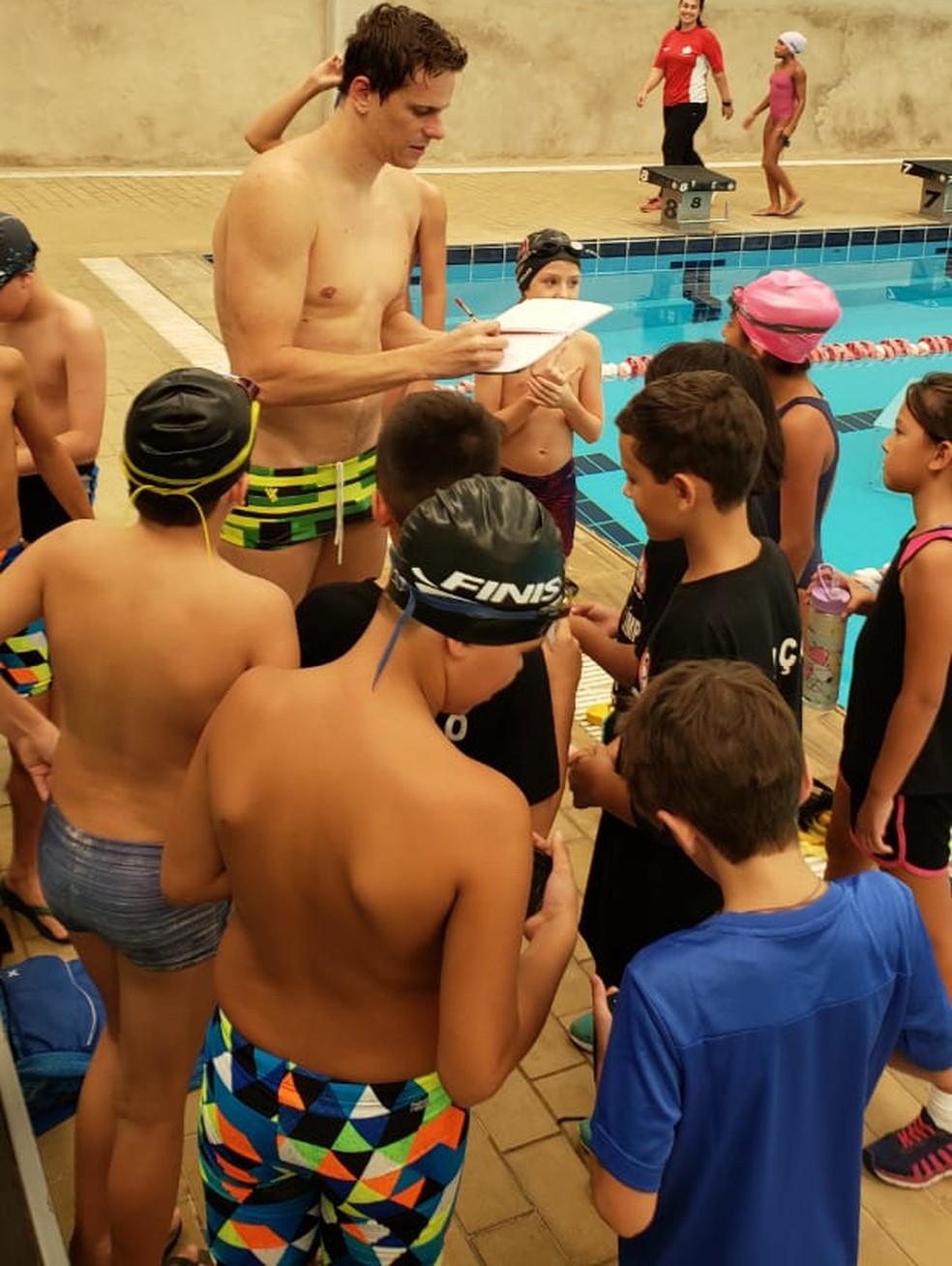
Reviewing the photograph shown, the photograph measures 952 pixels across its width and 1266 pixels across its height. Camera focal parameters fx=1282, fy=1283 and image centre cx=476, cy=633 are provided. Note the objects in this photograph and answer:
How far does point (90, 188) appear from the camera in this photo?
1258 cm

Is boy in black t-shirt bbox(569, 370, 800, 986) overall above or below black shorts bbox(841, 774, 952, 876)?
above

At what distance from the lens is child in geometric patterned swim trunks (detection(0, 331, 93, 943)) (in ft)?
9.67

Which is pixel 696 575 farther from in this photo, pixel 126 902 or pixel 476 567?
pixel 126 902

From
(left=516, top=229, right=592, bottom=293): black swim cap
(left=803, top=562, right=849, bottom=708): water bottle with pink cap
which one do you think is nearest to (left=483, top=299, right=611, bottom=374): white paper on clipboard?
(left=516, top=229, right=592, bottom=293): black swim cap

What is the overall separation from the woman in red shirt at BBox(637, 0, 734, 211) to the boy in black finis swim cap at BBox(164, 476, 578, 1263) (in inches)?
467

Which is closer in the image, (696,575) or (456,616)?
(456,616)

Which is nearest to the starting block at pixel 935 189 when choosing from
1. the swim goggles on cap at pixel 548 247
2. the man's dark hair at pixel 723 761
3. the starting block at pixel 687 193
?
the starting block at pixel 687 193

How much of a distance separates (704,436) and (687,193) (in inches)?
407

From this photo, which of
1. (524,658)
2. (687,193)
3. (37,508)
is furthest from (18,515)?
(687,193)

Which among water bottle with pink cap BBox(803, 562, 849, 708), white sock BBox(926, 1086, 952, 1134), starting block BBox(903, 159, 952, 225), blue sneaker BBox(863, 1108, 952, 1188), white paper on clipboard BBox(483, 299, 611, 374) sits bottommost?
starting block BBox(903, 159, 952, 225)

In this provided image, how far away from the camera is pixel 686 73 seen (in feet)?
41.2

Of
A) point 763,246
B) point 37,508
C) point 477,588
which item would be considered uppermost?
point 477,588

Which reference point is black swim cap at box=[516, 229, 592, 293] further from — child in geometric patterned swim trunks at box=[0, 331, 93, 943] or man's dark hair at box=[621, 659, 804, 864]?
man's dark hair at box=[621, 659, 804, 864]

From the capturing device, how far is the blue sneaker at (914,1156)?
2.74 metres
